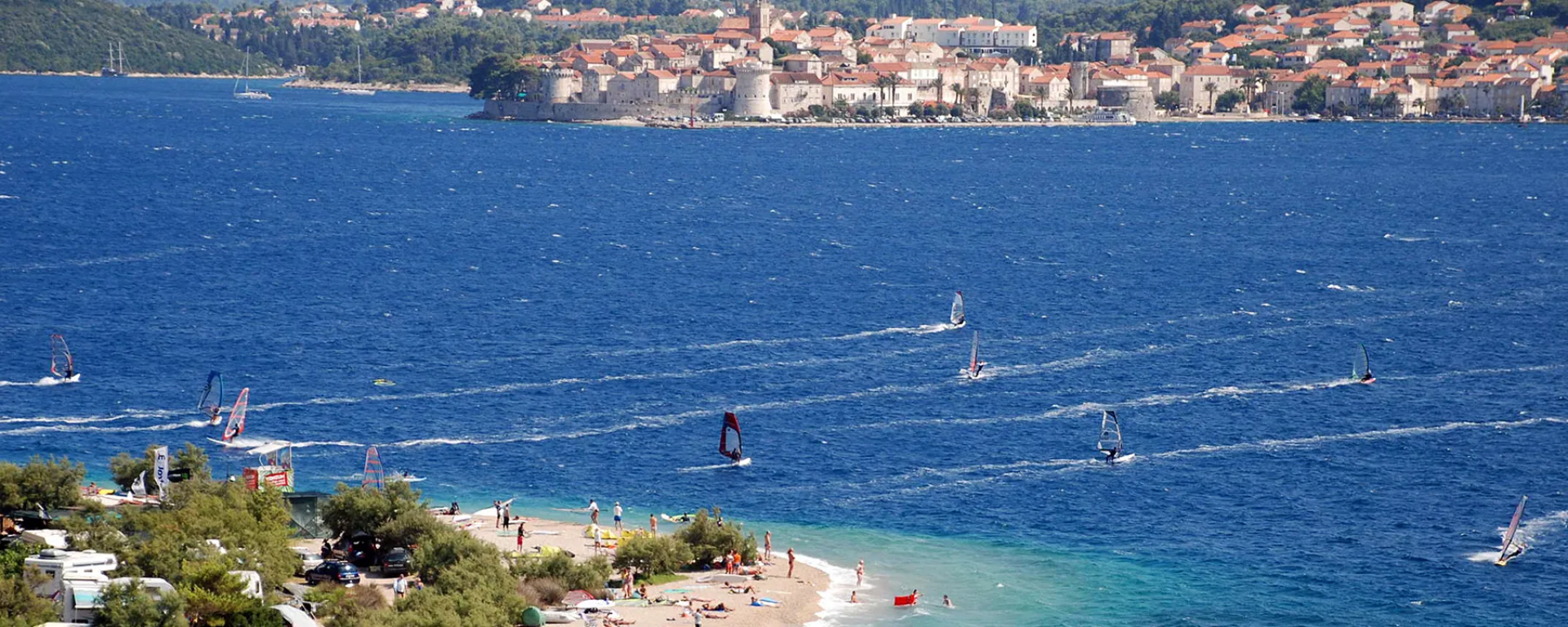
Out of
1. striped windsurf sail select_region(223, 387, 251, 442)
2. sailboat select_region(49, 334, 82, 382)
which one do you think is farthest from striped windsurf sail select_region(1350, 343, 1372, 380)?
sailboat select_region(49, 334, 82, 382)

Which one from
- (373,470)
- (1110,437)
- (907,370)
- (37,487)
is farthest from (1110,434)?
(37,487)

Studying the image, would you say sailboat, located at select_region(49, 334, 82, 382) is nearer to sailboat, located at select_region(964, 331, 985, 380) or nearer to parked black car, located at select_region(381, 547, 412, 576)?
parked black car, located at select_region(381, 547, 412, 576)

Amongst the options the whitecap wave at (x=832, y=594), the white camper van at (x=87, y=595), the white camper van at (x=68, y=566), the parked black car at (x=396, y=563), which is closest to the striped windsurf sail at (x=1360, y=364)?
the whitecap wave at (x=832, y=594)

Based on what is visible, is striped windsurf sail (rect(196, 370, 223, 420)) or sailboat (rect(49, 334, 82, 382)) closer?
striped windsurf sail (rect(196, 370, 223, 420))

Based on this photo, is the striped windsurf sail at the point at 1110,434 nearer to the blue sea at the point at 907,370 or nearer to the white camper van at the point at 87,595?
the blue sea at the point at 907,370

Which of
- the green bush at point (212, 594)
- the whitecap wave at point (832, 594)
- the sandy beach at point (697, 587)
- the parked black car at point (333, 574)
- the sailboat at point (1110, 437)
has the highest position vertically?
the green bush at point (212, 594)

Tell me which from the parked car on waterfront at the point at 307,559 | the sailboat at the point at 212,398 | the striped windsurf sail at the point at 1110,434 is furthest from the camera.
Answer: the sailboat at the point at 212,398

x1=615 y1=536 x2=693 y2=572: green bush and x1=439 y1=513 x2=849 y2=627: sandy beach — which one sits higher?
x1=615 y1=536 x2=693 y2=572: green bush
